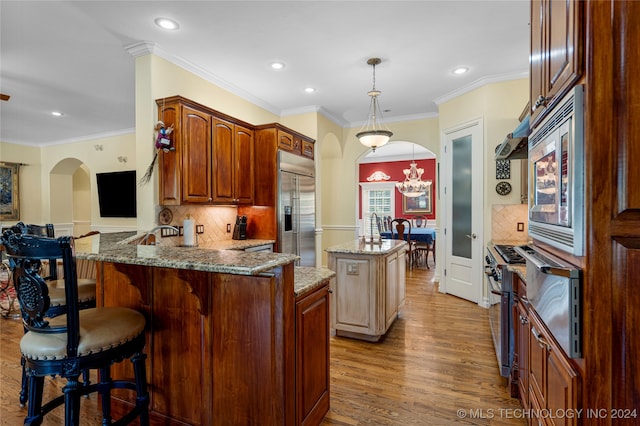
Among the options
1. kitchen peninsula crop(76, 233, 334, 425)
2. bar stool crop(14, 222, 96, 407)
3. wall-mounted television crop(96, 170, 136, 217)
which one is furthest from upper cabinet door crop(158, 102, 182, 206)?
wall-mounted television crop(96, 170, 136, 217)

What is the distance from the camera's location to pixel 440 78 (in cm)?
413

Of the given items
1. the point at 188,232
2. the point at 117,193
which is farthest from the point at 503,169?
the point at 117,193

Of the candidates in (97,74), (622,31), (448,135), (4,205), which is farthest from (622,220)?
(4,205)

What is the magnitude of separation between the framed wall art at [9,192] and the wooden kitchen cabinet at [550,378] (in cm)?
956

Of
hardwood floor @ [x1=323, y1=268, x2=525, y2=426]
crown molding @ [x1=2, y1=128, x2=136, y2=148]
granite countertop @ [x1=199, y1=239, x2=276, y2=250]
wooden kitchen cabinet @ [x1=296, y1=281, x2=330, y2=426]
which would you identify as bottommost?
hardwood floor @ [x1=323, y1=268, x2=525, y2=426]

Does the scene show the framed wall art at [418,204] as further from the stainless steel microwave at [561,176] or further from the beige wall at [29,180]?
the beige wall at [29,180]

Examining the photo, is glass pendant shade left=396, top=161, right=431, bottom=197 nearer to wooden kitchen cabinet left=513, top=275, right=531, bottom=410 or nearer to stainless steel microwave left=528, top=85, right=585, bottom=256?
wooden kitchen cabinet left=513, top=275, right=531, bottom=410

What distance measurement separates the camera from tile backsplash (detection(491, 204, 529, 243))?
156 inches

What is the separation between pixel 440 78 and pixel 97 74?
169 inches

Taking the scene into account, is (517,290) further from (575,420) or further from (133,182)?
(133,182)

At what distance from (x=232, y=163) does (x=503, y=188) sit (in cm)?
345

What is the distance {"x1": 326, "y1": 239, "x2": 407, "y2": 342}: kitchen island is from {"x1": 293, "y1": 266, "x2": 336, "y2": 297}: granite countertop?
1.07 meters

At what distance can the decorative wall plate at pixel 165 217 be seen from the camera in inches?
130

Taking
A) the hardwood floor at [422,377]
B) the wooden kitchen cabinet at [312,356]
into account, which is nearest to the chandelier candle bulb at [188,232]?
the hardwood floor at [422,377]
